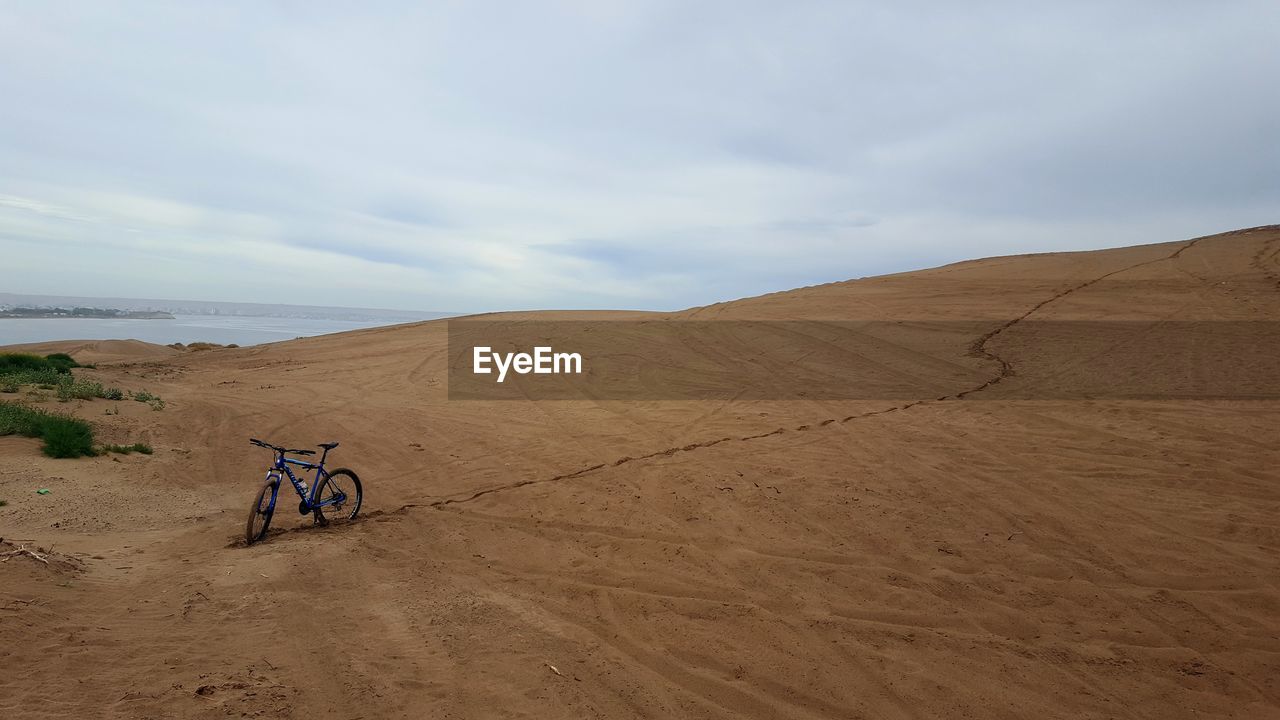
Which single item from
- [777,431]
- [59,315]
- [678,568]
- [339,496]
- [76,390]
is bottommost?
[678,568]

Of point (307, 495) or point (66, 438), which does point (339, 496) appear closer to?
point (307, 495)

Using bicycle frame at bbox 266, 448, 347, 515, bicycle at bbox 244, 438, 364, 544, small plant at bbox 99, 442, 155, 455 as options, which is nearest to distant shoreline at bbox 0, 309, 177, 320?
small plant at bbox 99, 442, 155, 455

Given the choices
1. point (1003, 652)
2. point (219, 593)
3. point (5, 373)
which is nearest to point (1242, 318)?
point (1003, 652)

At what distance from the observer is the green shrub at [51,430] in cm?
822

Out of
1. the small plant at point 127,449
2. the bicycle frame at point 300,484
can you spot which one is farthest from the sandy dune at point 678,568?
the bicycle frame at point 300,484

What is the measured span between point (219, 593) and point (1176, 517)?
28.2ft

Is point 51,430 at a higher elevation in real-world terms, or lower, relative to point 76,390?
lower

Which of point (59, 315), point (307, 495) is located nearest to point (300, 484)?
point (307, 495)

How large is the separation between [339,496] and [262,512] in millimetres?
832

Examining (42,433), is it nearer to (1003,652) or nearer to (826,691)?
(826,691)

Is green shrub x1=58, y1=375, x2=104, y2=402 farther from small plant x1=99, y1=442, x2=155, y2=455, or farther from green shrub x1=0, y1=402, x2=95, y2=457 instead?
small plant x1=99, y1=442, x2=155, y2=455

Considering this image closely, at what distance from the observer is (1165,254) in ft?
81.3

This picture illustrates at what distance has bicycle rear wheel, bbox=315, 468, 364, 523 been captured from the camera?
6.73 m

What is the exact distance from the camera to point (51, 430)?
27.7ft
